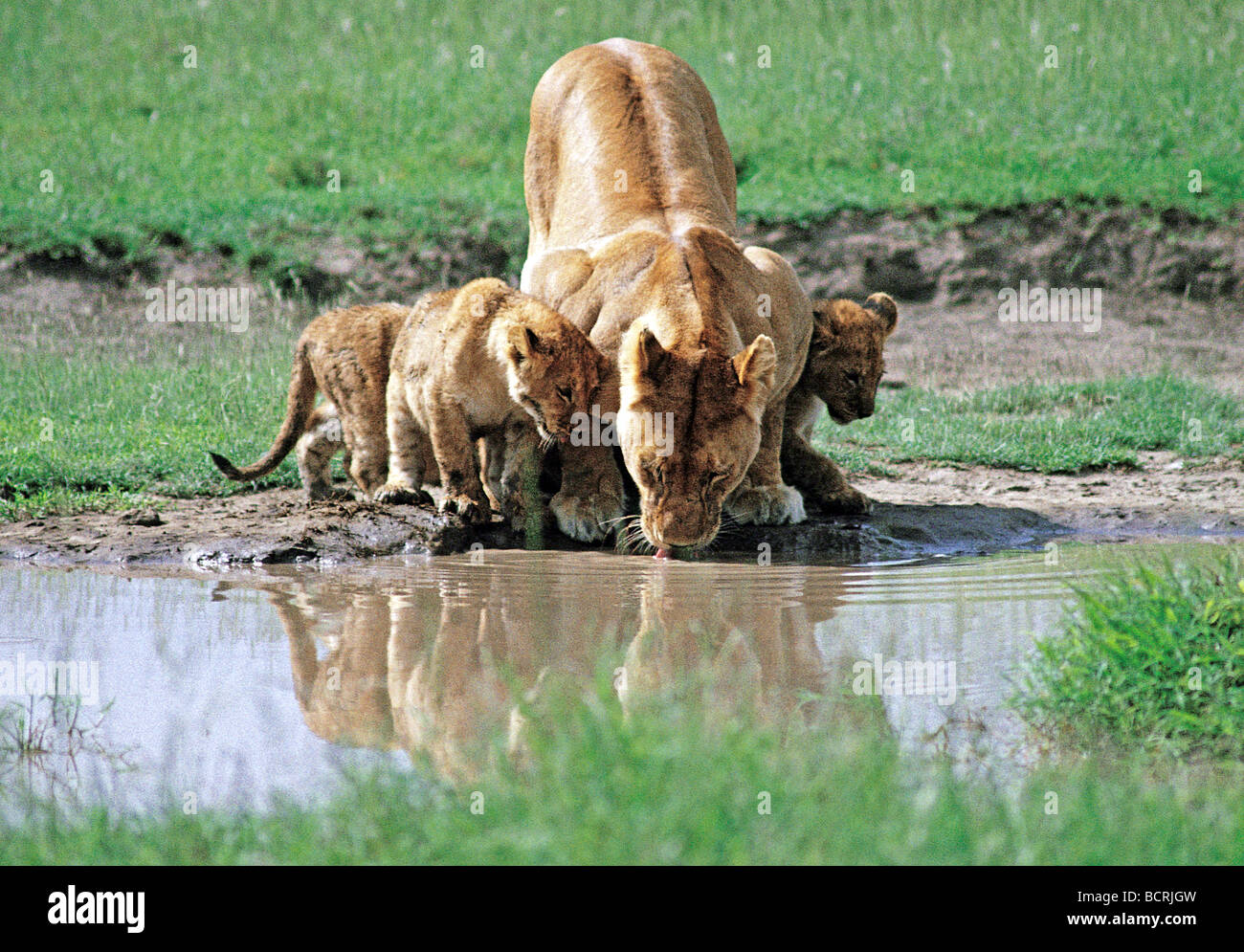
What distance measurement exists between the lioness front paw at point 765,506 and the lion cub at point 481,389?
1019mm

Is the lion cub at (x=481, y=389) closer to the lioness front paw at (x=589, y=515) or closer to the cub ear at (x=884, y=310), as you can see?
the lioness front paw at (x=589, y=515)

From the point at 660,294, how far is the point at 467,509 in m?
1.35

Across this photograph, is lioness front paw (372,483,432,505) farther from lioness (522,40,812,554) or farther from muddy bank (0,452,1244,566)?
lioness (522,40,812,554)

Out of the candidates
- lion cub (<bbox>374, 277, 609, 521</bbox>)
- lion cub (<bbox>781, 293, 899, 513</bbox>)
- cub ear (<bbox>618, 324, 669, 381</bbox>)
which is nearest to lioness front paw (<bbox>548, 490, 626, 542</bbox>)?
lion cub (<bbox>374, 277, 609, 521</bbox>)

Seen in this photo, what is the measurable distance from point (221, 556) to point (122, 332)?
20.8 ft

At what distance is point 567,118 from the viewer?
28.5ft

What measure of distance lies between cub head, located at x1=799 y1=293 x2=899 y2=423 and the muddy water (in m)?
1.29

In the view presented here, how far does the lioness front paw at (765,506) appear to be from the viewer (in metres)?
7.44

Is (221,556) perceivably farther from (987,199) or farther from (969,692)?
(987,199)

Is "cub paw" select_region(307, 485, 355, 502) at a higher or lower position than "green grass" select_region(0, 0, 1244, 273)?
lower

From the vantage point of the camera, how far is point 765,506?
24.4 feet

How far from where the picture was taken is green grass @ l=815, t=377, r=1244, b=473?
9172mm
